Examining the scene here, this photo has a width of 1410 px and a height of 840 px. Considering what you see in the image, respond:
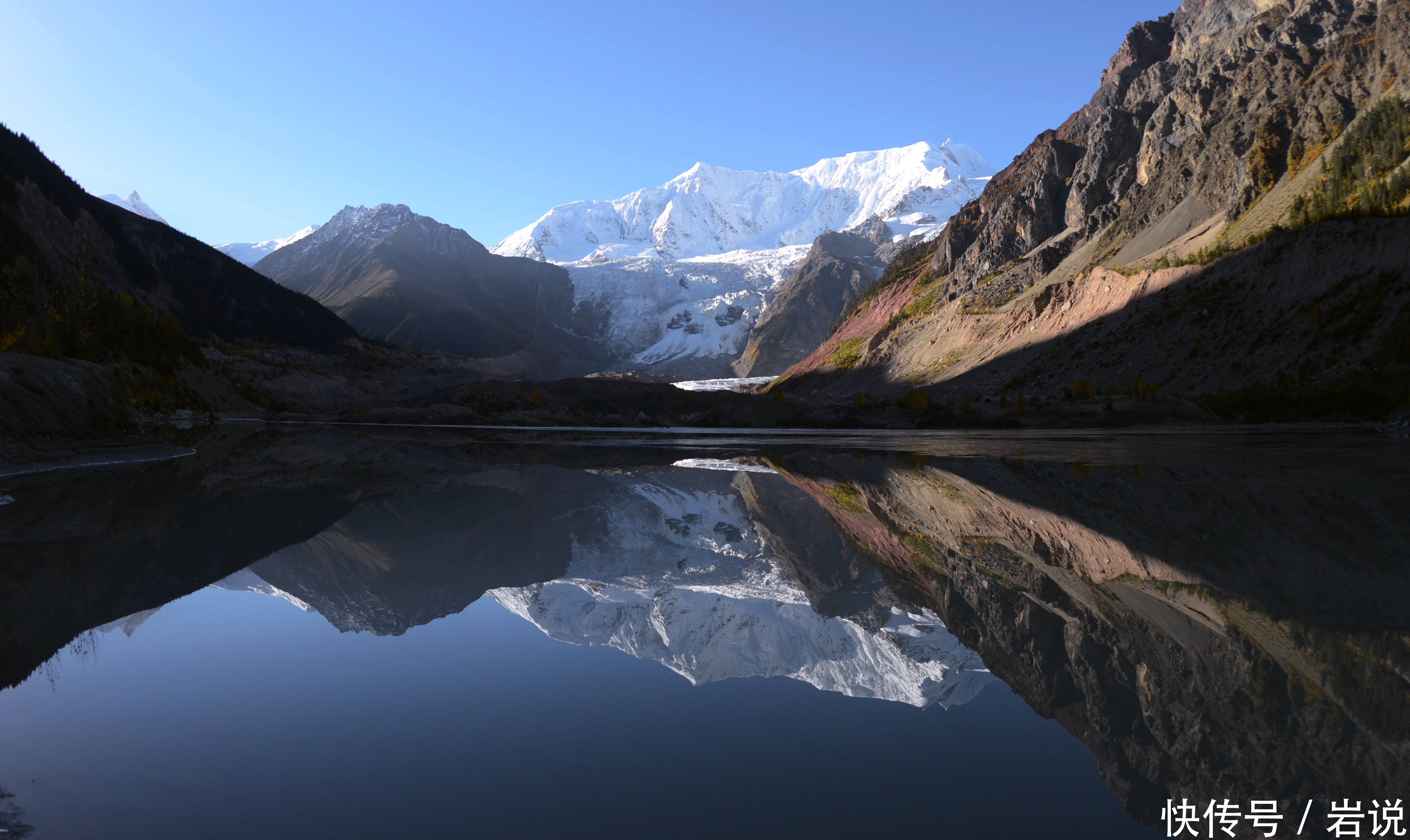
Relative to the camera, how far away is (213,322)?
112 m

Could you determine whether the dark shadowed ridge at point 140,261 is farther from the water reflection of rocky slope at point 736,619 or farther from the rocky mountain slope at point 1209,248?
the rocky mountain slope at point 1209,248

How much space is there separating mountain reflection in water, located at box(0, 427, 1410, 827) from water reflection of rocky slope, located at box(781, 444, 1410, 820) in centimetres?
2

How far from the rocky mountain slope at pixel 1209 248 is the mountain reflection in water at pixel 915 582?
3106 cm

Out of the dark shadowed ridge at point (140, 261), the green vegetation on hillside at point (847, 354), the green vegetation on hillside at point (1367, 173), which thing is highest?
the dark shadowed ridge at point (140, 261)

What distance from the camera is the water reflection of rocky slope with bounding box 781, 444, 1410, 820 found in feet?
11.1

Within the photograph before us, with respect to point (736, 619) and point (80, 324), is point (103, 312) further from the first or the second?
point (736, 619)

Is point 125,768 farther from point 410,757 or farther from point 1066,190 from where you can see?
point 1066,190

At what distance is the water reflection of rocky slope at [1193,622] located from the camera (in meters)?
3.39

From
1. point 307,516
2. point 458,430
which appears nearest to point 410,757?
point 307,516

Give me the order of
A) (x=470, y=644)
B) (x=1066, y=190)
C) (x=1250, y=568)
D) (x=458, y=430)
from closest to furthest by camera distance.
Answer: (x=470, y=644) < (x=1250, y=568) < (x=458, y=430) < (x=1066, y=190)

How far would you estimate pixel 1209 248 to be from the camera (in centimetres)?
5384

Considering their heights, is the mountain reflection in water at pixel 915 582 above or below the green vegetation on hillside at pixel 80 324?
below

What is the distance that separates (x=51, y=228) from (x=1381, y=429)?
333ft

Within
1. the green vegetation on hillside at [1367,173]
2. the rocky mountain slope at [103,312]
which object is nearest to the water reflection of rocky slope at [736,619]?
the rocky mountain slope at [103,312]
